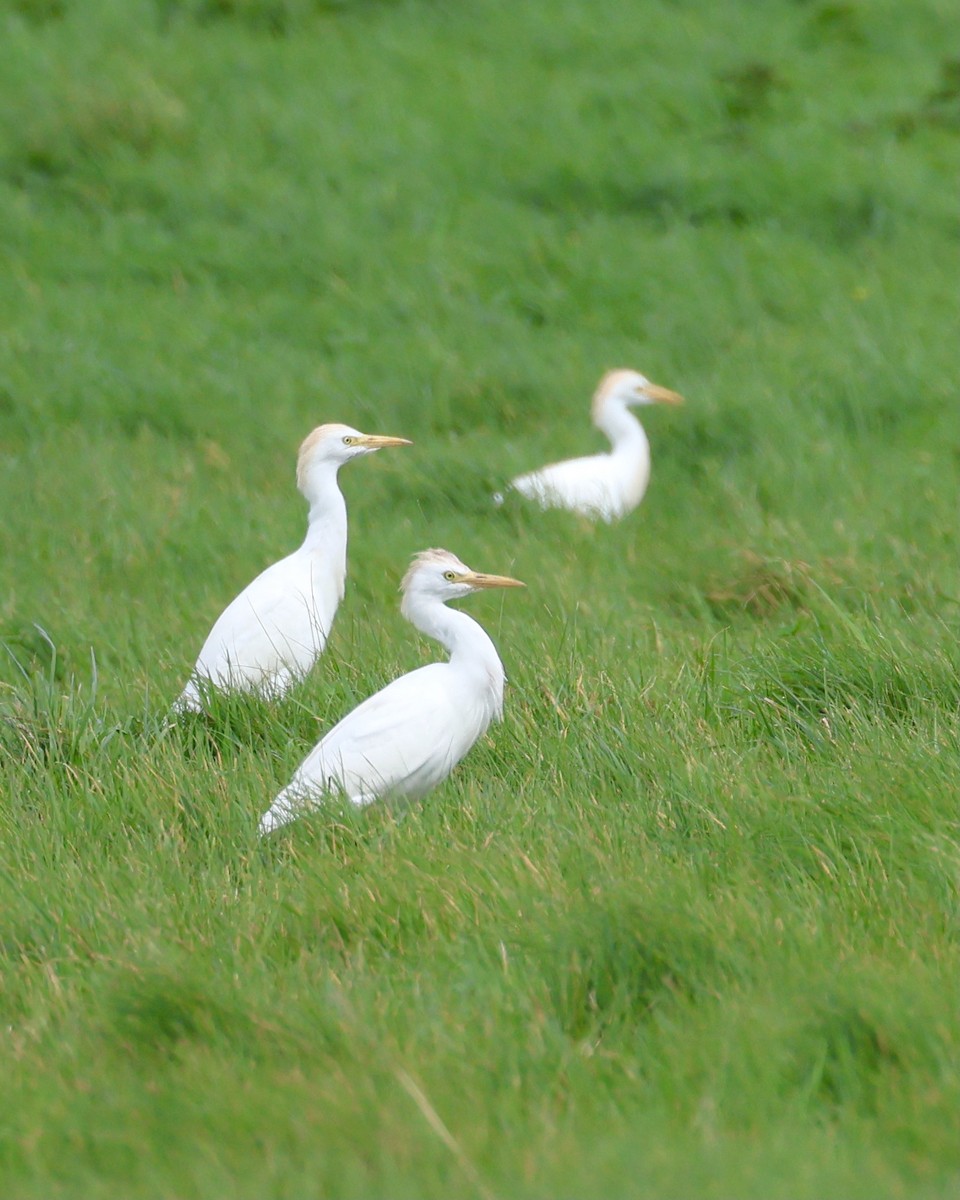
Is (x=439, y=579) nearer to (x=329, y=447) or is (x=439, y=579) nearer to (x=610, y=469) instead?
(x=329, y=447)

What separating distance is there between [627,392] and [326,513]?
2.88 meters

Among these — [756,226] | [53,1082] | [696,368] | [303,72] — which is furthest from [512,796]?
[303,72]

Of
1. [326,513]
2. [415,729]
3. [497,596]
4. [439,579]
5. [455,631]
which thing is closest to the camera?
[415,729]

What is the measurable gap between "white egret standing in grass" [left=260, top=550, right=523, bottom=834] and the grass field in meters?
0.12

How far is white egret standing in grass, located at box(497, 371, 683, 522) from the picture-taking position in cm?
710

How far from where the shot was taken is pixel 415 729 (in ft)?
13.0

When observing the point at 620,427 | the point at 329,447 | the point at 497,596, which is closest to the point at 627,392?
the point at 620,427

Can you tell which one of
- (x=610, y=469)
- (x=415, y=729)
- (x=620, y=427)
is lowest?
(x=610, y=469)

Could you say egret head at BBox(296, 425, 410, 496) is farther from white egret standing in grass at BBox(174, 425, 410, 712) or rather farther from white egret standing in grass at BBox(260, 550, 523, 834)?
white egret standing in grass at BBox(260, 550, 523, 834)

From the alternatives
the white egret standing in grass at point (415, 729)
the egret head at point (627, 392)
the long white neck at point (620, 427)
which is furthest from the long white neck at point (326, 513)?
the egret head at point (627, 392)

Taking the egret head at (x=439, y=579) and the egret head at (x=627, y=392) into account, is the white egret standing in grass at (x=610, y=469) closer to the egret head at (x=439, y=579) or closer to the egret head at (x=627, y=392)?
the egret head at (x=627, y=392)

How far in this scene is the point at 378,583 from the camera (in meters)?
6.21

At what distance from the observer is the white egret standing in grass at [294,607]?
471 cm

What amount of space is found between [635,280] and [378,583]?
12.7ft
